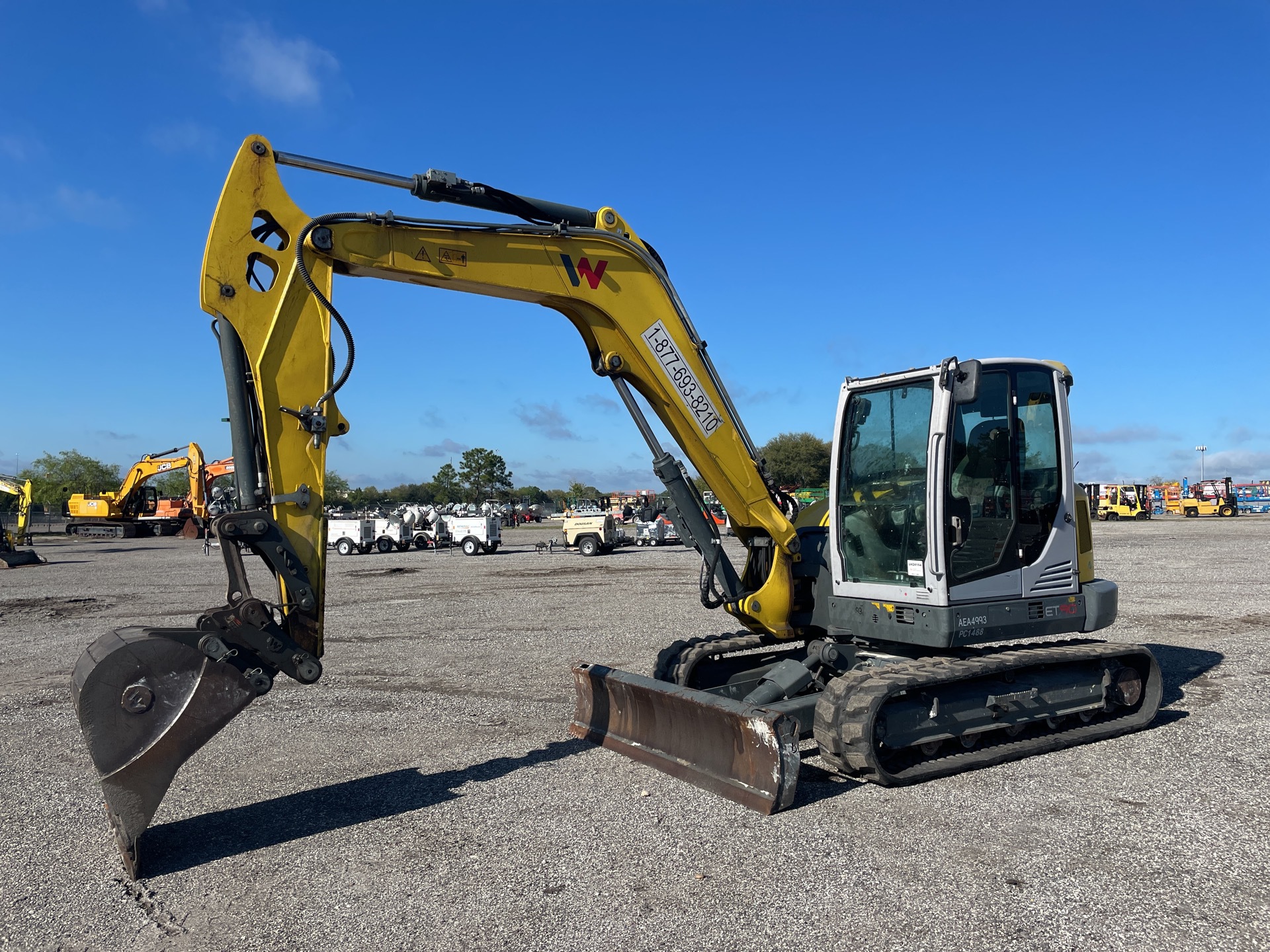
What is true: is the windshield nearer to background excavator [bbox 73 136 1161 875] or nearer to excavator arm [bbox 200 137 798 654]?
background excavator [bbox 73 136 1161 875]

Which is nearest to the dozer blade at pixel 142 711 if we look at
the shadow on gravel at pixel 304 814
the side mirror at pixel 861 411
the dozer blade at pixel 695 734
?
the shadow on gravel at pixel 304 814

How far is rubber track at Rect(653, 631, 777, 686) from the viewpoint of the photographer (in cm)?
781

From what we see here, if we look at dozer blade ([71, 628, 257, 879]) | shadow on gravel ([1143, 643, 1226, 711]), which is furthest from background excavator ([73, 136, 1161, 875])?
shadow on gravel ([1143, 643, 1226, 711])

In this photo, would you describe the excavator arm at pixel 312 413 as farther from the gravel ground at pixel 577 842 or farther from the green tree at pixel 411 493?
the green tree at pixel 411 493

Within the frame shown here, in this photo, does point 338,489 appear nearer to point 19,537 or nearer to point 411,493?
point 411,493

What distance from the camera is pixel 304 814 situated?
18.9 ft

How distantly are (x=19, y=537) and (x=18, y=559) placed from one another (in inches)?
391

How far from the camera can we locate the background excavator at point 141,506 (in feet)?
151

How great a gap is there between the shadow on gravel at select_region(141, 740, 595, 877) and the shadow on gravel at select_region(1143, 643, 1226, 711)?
5.99 metres

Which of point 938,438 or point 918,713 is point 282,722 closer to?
point 918,713

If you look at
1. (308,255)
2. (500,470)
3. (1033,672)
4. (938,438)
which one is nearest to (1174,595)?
(1033,672)

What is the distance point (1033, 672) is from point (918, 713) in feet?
4.45

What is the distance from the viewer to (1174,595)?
1648 cm

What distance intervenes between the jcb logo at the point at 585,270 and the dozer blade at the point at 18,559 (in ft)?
102
